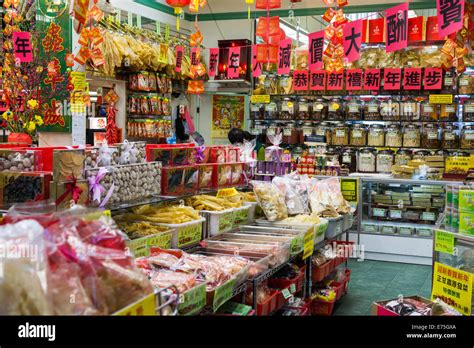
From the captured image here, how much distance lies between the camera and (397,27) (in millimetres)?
6969

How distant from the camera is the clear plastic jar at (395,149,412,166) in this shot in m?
8.77

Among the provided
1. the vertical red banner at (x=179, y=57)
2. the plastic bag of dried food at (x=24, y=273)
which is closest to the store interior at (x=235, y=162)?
the plastic bag of dried food at (x=24, y=273)

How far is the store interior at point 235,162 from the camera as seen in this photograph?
1.81m

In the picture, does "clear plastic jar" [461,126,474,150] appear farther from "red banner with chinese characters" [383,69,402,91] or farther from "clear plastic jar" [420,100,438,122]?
"red banner with chinese characters" [383,69,402,91]

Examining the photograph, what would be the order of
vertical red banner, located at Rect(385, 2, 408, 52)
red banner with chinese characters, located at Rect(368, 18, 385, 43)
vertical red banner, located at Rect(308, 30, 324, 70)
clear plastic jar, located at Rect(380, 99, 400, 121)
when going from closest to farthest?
1. vertical red banner, located at Rect(385, 2, 408, 52)
2. vertical red banner, located at Rect(308, 30, 324, 70)
3. red banner with chinese characters, located at Rect(368, 18, 385, 43)
4. clear plastic jar, located at Rect(380, 99, 400, 121)

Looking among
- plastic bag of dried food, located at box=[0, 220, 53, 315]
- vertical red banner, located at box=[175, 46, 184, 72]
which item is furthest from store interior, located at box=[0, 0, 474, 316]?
vertical red banner, located at box=[175, 46, 184, 72]

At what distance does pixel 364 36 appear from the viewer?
8.78m

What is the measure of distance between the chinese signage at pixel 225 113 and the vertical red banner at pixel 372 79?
275 centimetres

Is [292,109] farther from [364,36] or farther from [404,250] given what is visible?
[404,250]

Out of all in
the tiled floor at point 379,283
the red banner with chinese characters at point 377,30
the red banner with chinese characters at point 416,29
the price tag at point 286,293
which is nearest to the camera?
the price tag at point 286,293

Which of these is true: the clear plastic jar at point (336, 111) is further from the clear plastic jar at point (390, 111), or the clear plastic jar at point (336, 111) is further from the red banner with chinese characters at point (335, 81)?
the clear plastic jar at point (390, 111)

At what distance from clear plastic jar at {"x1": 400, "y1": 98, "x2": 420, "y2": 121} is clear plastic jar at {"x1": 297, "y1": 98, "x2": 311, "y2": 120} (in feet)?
5.13

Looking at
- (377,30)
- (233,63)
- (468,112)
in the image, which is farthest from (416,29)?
(233,63)

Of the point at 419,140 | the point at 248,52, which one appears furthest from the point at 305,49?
the point at 419,140
